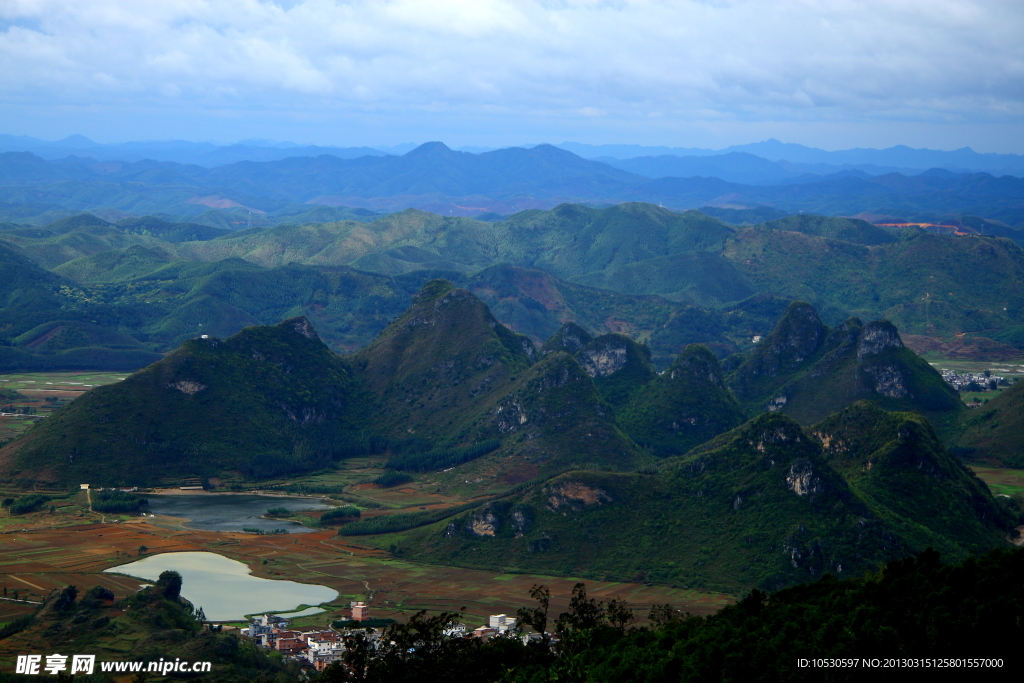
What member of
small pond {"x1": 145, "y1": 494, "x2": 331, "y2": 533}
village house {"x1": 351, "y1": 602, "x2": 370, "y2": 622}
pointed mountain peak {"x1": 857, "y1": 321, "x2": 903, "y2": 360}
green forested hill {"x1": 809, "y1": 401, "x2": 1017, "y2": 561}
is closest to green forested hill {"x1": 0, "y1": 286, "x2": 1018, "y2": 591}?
green forested hill {"x1": 809, "y1": 401, "x2": 1017, "y2": 561}

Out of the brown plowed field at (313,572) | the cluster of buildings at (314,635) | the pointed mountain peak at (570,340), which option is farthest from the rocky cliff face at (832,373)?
the cluster of buildings at (314,635)

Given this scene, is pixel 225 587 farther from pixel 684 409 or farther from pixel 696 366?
pixel 696 366

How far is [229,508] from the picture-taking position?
127 meters

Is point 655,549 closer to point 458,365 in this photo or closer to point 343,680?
point 343,680

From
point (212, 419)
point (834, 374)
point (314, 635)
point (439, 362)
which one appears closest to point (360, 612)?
point (314, 635)

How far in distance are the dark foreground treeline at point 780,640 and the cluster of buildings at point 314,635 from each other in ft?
37.4

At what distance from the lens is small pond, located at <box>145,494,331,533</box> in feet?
393

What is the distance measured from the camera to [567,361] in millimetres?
151875

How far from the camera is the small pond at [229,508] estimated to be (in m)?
120

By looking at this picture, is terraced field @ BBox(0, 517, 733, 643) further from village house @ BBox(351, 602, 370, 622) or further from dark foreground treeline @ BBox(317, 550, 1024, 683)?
dark foreground treeline @ BBox(317, 550, 1024, 683)

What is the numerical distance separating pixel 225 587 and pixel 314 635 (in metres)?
17.7

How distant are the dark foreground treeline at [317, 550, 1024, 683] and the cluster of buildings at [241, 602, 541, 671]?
11.4 m

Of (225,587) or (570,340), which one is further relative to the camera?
(570,340)

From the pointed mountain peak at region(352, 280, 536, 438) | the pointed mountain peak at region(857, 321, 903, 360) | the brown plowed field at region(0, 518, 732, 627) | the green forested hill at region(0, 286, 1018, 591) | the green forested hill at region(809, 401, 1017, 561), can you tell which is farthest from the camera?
the pointed mountain peak at region(857, 321, 903, 360)
